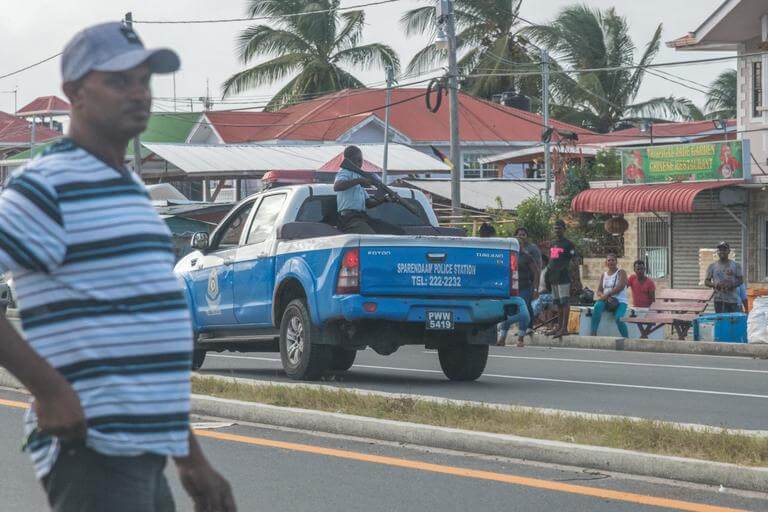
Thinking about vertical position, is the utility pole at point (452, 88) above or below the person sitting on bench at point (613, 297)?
above

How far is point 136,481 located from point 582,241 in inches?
1144

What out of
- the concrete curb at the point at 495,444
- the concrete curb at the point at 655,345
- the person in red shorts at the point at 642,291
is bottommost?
the concrete curb at the point at 655,345

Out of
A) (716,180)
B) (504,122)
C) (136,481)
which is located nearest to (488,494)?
(136,481)

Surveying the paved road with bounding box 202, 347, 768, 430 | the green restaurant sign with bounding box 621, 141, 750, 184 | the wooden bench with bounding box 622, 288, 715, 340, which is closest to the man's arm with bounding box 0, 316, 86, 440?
the paved road with bounding box 202, 347, 768, 430

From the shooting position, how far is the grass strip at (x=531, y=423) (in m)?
8.62

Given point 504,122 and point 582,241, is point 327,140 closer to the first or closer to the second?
point 504,122

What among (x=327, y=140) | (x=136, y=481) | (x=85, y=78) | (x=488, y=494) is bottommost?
(x=488, y=494)

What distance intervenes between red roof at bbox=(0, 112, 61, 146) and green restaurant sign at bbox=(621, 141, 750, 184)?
→ 61075 mm

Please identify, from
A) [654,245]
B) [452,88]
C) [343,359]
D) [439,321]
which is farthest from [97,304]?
[654,245]

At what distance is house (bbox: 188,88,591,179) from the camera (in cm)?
5466

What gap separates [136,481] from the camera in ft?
11.7

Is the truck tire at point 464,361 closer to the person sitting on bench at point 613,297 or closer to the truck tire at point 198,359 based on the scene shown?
the truck tire at point 198,359

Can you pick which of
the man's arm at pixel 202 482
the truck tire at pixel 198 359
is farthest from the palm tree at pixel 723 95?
the man's arm at pixel 202 482

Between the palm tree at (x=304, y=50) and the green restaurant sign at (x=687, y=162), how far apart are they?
24711 mm
